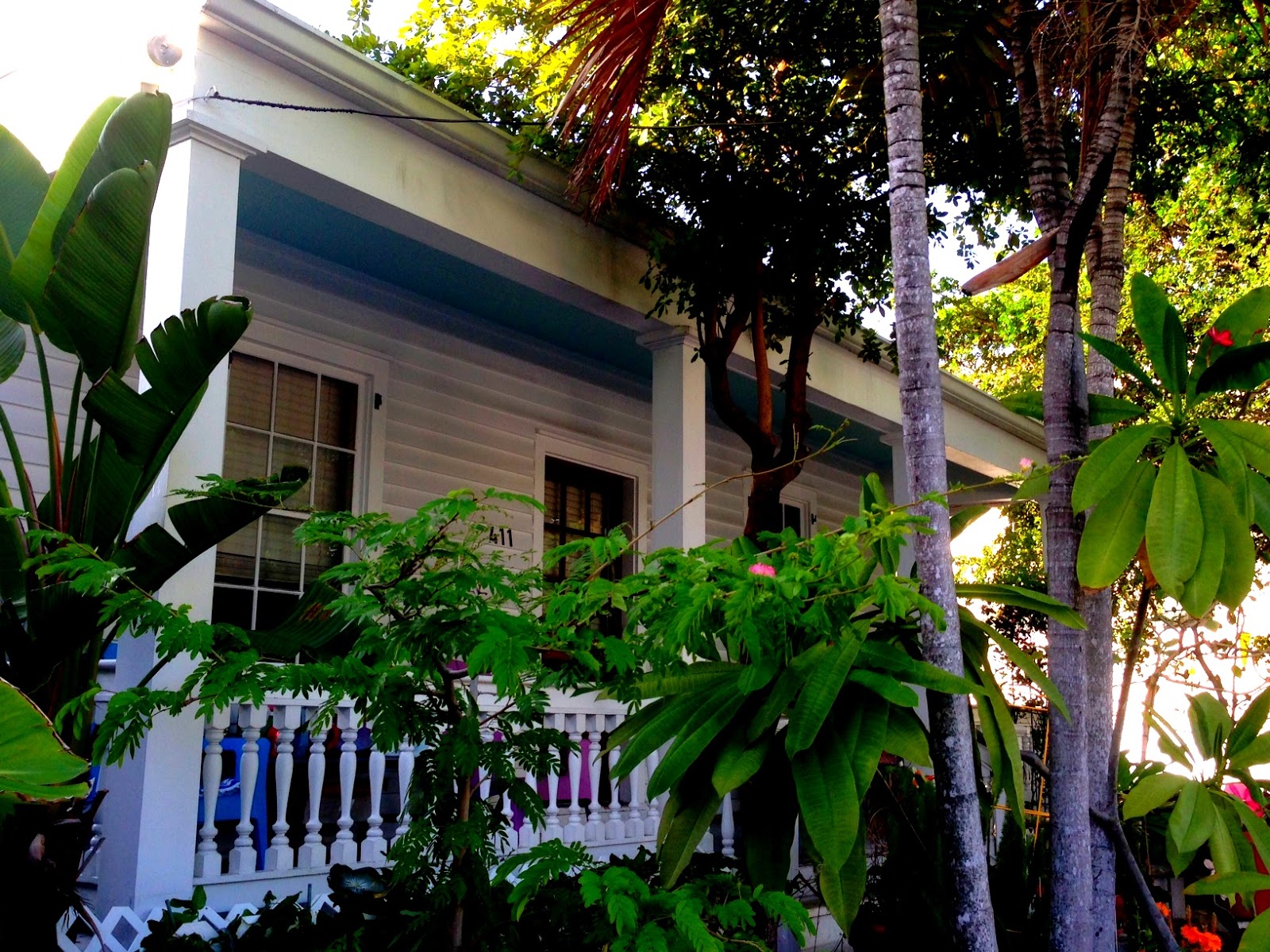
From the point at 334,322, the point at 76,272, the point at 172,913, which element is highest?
the point at 334,322

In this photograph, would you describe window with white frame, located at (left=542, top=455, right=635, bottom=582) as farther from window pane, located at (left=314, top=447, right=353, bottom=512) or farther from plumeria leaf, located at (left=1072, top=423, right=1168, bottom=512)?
plumeria leaf, located at (left=1072, top=423, right=1168, bottom=512)

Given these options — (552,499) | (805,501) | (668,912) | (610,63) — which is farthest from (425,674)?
(805,501)

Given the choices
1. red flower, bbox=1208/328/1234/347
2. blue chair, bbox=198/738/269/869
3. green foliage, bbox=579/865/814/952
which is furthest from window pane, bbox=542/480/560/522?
green foliage, bbox=579/865/814/952

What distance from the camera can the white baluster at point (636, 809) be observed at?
5480mm

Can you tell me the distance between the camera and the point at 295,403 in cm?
661

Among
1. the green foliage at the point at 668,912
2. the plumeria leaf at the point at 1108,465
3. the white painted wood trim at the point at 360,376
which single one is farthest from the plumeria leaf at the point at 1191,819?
the white painted wood trim at the point at 360,376

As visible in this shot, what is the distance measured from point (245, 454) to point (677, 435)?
242 centimetres

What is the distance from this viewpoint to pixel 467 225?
18.4 feet

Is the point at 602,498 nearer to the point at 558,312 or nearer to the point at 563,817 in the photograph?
the point at 558,312

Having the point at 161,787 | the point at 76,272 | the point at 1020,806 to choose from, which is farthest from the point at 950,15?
the point at 161,787

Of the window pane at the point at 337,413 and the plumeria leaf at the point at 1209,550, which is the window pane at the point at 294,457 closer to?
the window pane at the point at 337,413

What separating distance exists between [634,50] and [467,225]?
1414mm

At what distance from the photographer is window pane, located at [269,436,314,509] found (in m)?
6.44

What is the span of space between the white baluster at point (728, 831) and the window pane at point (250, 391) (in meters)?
3.26
